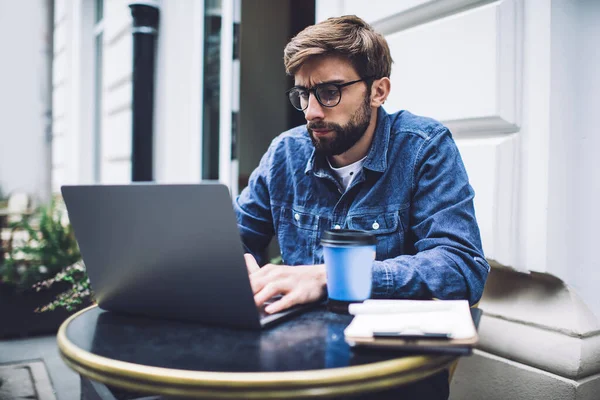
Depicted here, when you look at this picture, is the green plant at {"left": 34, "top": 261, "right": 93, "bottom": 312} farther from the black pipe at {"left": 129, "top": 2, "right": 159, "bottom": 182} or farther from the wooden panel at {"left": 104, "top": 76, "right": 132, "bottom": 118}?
the wooden panel at {"left": 104, "top": 76, "right": 132, "bottom": 118}

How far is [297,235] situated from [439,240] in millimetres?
525

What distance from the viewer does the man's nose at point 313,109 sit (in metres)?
1.48

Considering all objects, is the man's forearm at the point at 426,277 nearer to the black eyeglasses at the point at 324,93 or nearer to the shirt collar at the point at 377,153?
the shirt collar at the point at 377,153

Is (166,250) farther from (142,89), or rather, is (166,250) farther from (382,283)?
(142,89)

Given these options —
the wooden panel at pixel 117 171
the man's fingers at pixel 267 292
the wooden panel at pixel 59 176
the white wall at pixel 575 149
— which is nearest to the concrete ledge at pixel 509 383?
the white wall at pixel 575 149

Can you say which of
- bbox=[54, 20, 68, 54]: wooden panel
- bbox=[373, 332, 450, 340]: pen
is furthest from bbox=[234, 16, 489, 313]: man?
bbox=[54, 20, 68, 54]: wooden panel

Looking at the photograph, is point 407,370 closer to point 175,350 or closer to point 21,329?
point 175,350

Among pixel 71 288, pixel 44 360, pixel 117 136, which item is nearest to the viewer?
pixel 44 360

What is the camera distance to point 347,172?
5.38 feet

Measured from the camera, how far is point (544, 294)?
167 centimetres

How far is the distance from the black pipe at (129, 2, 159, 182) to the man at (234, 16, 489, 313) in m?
2.41

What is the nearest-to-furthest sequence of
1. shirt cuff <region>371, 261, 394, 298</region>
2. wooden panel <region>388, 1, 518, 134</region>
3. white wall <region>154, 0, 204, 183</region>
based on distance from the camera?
shirt cuff <region>371, 261, 394, 298</region>
wooden panel <region>388, 1, 518, 134</region>
white wall <region>154, 0, 204, 183</region>

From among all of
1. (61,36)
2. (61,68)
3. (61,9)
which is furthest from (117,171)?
(61,9)

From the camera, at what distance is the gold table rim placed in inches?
29.0
